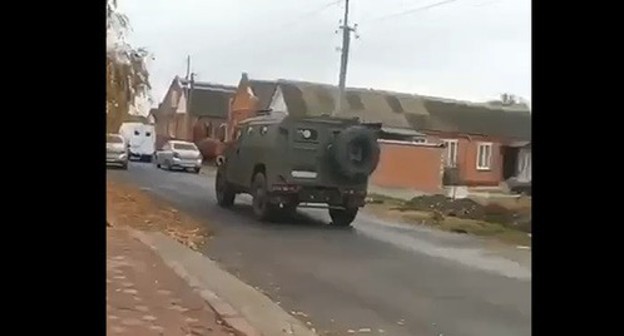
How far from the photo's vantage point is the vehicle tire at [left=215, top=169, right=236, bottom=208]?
1797 millimetres

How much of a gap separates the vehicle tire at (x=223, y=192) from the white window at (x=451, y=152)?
48cm

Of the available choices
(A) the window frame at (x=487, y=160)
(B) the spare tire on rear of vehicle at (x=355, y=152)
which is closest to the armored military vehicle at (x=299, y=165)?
(B) the spare tire on rear of vehicle at (x=355, y=152)

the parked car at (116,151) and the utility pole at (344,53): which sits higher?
the utility pole at (344,53)

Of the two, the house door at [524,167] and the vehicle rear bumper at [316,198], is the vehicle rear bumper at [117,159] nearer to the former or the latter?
the vehicle rear bumper at [316,198]

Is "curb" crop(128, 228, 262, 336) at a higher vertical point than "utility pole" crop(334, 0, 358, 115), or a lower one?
lower

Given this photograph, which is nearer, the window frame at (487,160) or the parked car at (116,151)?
the parked car at (116,151)

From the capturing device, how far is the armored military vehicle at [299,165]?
5.77ft

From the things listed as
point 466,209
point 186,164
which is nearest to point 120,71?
point 186,164

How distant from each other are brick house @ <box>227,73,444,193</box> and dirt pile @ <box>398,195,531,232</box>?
0.03 m

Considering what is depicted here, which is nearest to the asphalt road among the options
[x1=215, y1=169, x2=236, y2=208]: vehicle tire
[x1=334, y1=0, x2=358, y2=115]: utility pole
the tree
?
[x1=215, y1=169, x2=236, y2=208]: vehicle tire

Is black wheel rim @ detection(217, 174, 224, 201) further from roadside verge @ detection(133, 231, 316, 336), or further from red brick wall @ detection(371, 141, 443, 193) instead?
red brick wall @ detection(371, 141, 443, 193)

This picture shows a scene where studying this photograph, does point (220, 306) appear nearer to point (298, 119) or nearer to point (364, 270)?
point (364, 270)
